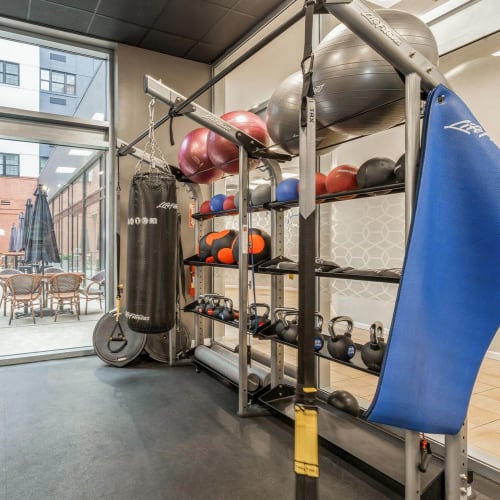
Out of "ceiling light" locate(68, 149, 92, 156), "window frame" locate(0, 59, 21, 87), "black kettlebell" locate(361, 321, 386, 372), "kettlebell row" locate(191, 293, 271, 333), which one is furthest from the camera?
"ceiling light" locate(68, 149, 92, 156)

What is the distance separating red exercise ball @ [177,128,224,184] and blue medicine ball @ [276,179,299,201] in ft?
3.16

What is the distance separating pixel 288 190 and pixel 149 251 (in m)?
1.17

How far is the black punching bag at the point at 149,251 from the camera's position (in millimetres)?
3172

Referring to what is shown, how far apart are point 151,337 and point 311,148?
12.1 feet

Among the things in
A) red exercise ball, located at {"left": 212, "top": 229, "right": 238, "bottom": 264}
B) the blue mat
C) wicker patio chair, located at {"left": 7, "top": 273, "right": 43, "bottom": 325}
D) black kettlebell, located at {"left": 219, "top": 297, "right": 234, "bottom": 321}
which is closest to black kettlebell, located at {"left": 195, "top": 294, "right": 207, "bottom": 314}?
A: black kettlebell, located at {"left": 219, "top": 297, "right": 234, "bottom": 321}

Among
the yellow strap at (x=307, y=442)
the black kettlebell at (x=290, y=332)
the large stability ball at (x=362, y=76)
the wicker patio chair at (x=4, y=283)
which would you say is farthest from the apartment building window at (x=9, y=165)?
the yellow strap at (x=307, y=442)

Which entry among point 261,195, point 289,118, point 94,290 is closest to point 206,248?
point 261,195

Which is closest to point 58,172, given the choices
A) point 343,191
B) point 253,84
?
point 253,84

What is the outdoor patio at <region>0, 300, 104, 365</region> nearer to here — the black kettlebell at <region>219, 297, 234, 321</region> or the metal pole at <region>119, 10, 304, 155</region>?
the black kettlebell at <region>219, 297, 234, 321</region>

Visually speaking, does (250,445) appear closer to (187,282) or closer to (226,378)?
(226,378)

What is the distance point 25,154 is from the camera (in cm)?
460

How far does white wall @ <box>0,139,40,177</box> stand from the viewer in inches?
177

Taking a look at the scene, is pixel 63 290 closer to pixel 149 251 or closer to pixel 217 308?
pixel 217 308

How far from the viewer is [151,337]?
4.37 m
